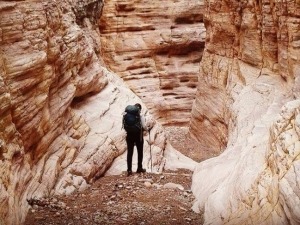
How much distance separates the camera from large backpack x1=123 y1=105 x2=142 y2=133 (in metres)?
9.73

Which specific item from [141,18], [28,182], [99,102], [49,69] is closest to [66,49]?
[49,69]

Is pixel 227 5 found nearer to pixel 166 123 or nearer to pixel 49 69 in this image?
pixel 49 69

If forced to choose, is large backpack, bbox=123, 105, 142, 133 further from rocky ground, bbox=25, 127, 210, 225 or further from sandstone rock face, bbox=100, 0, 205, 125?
sandstone rock face, bbox=100, 0, 205, 125

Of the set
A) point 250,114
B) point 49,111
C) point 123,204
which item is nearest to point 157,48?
point 250,114

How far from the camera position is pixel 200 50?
989 inches

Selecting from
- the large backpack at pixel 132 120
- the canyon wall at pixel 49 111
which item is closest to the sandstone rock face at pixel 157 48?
the canyon wall at pixel 49 111

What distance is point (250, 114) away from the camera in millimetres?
11305

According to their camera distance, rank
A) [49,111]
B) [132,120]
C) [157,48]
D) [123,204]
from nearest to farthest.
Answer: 1. [123,204]
2. [49,111]
3. [132,120]
4. [157,48]

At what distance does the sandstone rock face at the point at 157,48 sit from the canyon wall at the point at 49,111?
34.0 feet

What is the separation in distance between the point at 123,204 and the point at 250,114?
16.7 feet

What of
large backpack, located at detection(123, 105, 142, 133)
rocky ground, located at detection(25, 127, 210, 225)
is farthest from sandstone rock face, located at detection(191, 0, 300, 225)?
large backpack, located at detection(123, 105, 142, 133)

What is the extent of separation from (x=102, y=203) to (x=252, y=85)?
7.02m

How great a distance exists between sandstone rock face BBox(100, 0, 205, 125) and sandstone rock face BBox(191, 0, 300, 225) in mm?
5403

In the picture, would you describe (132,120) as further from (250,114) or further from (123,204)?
(250,114)
